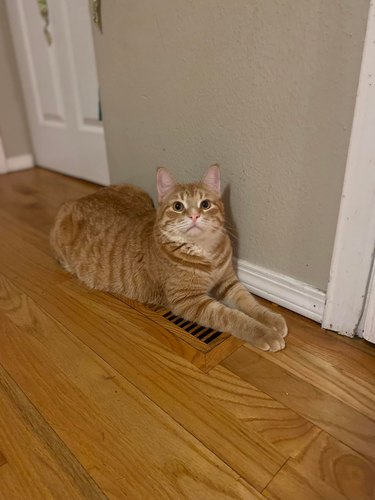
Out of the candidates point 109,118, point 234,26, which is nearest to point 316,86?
point 234,26

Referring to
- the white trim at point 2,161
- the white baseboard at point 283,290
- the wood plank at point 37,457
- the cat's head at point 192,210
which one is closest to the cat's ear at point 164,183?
the cat's head at point 192,210

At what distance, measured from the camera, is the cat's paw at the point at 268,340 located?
1.14 meters

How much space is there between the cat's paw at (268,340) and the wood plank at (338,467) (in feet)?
0.98

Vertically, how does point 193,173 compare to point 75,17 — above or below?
below

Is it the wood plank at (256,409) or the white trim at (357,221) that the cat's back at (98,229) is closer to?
the wood plank at (256,409)

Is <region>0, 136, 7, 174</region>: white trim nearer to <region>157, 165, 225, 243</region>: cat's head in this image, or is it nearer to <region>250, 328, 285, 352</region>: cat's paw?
<region>157, 165, 225, 243</region>: cat's head

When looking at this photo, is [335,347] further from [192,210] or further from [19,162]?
[19,162]

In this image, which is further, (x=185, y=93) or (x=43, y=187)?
(x=43, y=187)

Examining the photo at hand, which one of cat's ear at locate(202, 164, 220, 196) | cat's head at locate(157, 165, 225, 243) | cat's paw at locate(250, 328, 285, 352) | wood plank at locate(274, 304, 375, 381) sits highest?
cat's ear at locate(202, 164, 220, 196)

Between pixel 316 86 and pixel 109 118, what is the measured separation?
3.71 ft

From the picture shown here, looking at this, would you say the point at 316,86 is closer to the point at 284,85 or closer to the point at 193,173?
the point at 284,85

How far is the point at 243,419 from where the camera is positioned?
3.07 feet

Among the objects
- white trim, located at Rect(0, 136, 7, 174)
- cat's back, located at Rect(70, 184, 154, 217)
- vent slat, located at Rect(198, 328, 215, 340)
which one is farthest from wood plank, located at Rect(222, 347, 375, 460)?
white trim, located at Rect(0, 136, 7, 174)

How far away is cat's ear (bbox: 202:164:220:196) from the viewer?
49.7 inches
